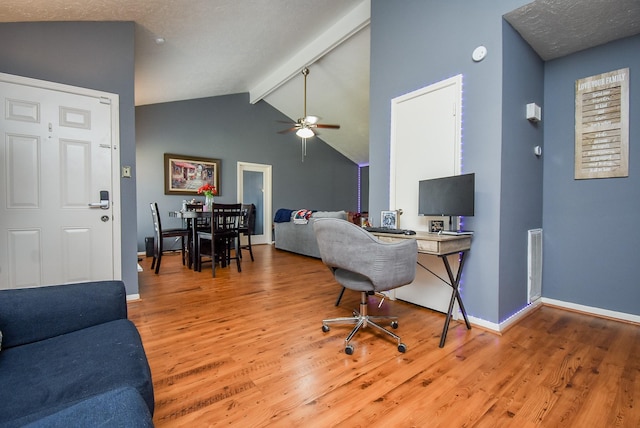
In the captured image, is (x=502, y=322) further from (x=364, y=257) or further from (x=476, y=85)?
(x=476, y=85)

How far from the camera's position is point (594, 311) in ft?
8.59

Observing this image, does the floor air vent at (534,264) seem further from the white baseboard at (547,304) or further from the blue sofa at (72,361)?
the blue sofa at (72,361)

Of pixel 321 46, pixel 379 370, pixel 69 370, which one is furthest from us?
pixel 321 46

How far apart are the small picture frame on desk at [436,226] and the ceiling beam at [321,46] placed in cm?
297

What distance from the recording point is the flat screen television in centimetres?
219

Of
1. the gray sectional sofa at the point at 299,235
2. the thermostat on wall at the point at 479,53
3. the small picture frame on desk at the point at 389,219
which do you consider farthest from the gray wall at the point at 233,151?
the thermostat on wall at the point at 479,53

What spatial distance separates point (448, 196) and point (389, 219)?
68 centimetres

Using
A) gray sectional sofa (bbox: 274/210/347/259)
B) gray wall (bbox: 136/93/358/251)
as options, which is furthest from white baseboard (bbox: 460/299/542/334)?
gray wall (bbox: 136/93/358/251)

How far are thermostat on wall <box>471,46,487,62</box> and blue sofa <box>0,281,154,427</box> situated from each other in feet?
9.57

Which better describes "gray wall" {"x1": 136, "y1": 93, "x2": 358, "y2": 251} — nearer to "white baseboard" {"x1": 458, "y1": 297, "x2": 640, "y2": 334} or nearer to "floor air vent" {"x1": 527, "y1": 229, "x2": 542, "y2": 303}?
"floor air vent" {"x1": 527, "y1": 229, "x2": 542, "y2": 303}

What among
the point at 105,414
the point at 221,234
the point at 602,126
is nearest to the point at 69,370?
the point at 105,414

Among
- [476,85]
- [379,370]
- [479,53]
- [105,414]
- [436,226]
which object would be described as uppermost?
[479,53]

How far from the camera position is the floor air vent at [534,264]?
266 cm

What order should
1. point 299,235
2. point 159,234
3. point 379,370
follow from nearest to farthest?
1. point 379,370
2. point 159,234
3. point 299,235
